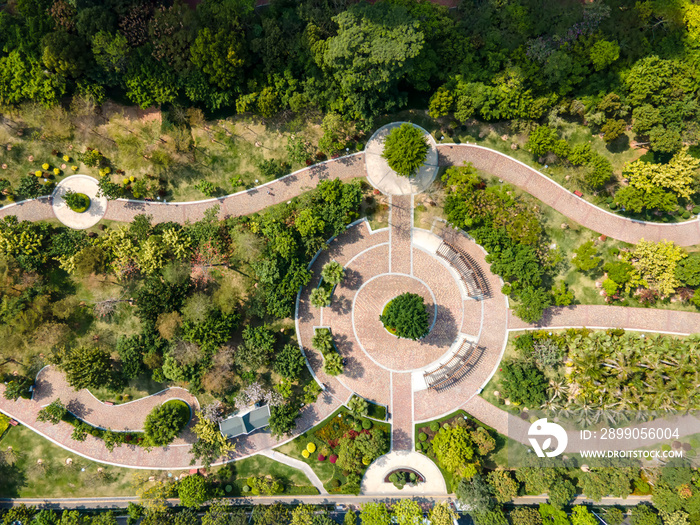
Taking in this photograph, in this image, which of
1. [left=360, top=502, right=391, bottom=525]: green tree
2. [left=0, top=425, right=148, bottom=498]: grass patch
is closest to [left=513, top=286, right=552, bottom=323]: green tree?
[left=360, top=502, right=391, bottom=525]: green tree

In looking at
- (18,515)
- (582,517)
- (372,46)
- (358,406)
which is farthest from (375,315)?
(18,515)

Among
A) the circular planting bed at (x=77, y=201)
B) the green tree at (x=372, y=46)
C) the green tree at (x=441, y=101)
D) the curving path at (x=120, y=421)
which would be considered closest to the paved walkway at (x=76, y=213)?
the circular planting bed at (x=77, y=201)

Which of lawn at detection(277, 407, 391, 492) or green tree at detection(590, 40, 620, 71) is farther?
lawn at detection(277, 407, 391, 492)

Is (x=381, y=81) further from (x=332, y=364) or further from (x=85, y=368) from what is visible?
(x=85, y=368)

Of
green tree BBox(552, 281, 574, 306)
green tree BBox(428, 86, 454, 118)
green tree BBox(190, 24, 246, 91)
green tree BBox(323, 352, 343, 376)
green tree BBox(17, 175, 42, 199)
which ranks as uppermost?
green tree BBox(190, 24, 246, 91)

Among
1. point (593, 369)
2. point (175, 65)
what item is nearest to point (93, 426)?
point (175, 65)

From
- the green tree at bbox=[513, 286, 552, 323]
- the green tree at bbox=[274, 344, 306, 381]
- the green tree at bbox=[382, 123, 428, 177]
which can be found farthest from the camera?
the green tree at bbox=[274, 344, 306, 381]

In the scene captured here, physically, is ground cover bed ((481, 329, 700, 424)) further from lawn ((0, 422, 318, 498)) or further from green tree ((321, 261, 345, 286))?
lawn ((0, 422, 318, 498))
